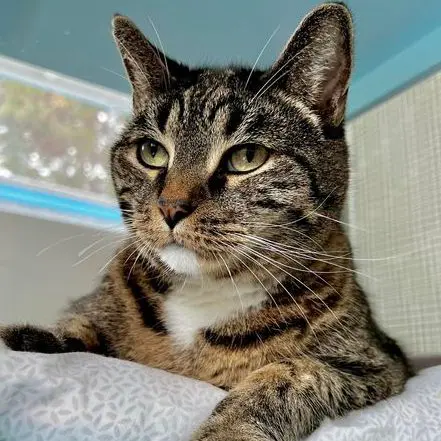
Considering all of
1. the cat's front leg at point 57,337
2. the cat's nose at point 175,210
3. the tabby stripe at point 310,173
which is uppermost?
the tabby stripe at point 310,173

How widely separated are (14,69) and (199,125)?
1234 millimetres

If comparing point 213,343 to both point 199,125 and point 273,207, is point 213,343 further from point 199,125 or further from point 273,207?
point 199,125

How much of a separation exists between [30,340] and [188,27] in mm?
1226

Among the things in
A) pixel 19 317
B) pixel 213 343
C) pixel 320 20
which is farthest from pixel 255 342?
pixel 19 317

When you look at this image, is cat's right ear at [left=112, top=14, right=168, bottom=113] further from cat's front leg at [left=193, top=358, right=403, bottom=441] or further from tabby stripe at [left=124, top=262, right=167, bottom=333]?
cat's front leg at [left=193, top=358, right=403, bottom=441]

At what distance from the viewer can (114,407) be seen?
0.87 meters

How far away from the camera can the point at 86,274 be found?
2.23 metres

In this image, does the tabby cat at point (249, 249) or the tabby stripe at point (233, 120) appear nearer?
the tabby cat at point (249, 249)

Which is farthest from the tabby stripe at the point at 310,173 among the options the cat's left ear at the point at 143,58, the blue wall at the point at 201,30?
the blue wall at the point at 201,30

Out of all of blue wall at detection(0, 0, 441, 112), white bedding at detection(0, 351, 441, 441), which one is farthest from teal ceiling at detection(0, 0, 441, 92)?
white bedding at detection(0, 351, 441, 441)

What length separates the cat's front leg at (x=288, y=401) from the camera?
2.93 ft

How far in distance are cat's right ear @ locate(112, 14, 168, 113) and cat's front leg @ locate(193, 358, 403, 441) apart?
0.69 metres

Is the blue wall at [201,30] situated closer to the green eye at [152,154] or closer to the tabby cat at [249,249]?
the tabby cat at [249,249]

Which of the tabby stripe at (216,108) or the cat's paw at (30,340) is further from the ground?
the tabby stripe at (216,108)
